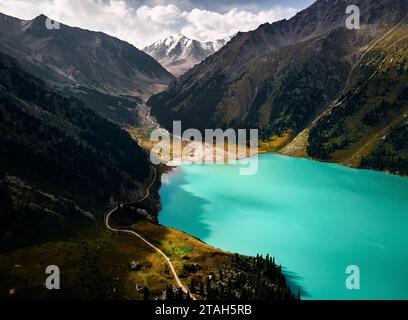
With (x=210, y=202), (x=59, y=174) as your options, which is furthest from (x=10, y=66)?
(x=210, y=202)

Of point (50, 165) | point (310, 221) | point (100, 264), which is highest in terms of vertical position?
point (50, 165)

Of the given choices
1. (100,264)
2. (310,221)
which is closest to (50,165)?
(100,264)

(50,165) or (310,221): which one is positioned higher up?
(50,165)

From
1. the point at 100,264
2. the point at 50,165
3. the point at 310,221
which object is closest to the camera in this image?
the point at 100,264

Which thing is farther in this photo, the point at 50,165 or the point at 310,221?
the point at 50,165

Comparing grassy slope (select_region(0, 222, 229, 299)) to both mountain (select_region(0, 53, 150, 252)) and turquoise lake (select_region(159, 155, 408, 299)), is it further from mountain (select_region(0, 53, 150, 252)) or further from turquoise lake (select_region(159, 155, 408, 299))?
turquoise lake (select_region(159, 155, 408, 299))

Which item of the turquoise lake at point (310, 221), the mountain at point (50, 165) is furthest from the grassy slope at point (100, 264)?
the turquoise lake at point (310, 221)

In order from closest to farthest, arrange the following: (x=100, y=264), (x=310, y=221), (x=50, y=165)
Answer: (x=100, y=264) < (x=310, y=221) < (x=50, y=165)

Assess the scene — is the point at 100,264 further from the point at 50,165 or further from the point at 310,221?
the point at 310,221
